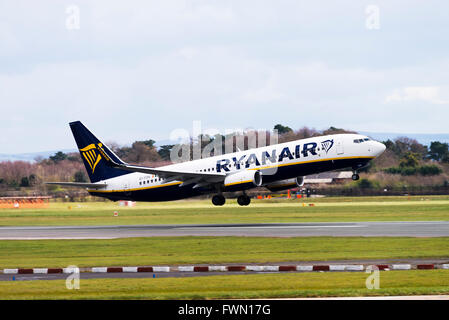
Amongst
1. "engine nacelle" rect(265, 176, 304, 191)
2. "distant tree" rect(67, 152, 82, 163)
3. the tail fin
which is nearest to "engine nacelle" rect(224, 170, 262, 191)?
"engine nacelle" rect(265, 176, 304, 191)

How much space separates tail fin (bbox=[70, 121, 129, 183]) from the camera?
68938 mm

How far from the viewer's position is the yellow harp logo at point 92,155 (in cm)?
6944

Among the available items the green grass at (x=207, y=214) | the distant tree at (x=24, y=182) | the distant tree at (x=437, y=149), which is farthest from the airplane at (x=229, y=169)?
the distant tree at (x=437, y=149)

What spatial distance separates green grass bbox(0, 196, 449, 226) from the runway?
5540 millimetres

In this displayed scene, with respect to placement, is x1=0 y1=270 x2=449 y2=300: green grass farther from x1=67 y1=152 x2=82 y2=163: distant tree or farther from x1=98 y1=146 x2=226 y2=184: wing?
x1=67 y1=152 x2=82 y2=163: distant tree

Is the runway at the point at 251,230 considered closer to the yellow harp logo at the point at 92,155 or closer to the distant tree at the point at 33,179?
the yellow harp logo at the point at 92,155

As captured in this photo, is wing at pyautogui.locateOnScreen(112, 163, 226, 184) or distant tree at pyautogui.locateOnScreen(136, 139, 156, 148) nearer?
wing at pyautogui.locateOnScreen(112, 163, 226, 184)

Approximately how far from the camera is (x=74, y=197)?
106 m

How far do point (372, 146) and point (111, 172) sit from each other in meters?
26.1

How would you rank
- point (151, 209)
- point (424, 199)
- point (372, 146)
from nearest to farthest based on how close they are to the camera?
point (372, 146), point (151, 209), point (424, 199)

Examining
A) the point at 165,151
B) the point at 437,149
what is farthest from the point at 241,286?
the point at 437,149

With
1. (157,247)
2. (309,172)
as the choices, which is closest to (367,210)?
(309,172)

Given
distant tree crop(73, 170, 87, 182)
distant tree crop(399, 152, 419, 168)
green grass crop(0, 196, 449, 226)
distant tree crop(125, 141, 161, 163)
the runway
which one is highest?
distant tree crop(125, 141, 161, 163)
